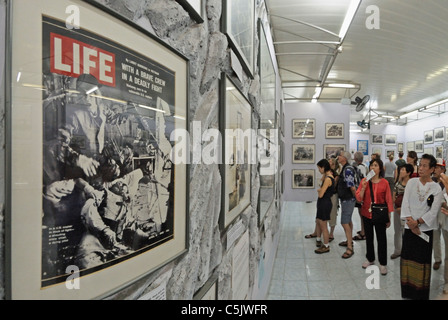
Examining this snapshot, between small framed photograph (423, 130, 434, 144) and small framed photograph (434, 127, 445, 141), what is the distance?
1.11 ft

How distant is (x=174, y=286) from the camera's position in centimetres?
97

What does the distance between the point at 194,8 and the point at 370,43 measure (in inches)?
285

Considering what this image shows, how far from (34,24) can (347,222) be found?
5.64 meters

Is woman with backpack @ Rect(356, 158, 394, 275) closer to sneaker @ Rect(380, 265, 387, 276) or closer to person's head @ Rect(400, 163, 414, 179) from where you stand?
sneaker @ Rect(380, 265, 387, 276)

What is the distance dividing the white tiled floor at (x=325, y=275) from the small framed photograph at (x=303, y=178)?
3964mm

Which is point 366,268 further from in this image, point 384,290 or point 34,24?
point 34,24

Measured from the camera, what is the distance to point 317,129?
1016cm

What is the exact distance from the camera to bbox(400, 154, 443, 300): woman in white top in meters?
3.26

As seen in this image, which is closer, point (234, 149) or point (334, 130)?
point (234, 149)

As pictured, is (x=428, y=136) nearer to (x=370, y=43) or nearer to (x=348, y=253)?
(x=370, y=43)

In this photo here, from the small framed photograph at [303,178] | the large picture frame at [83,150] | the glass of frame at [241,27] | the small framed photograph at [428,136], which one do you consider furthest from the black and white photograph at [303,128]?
the small framed photograph at [428,136]

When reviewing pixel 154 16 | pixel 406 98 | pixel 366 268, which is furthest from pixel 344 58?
pixel 154 16

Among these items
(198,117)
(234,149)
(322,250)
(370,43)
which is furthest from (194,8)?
(370,43)

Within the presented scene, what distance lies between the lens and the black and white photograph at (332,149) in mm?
9922
